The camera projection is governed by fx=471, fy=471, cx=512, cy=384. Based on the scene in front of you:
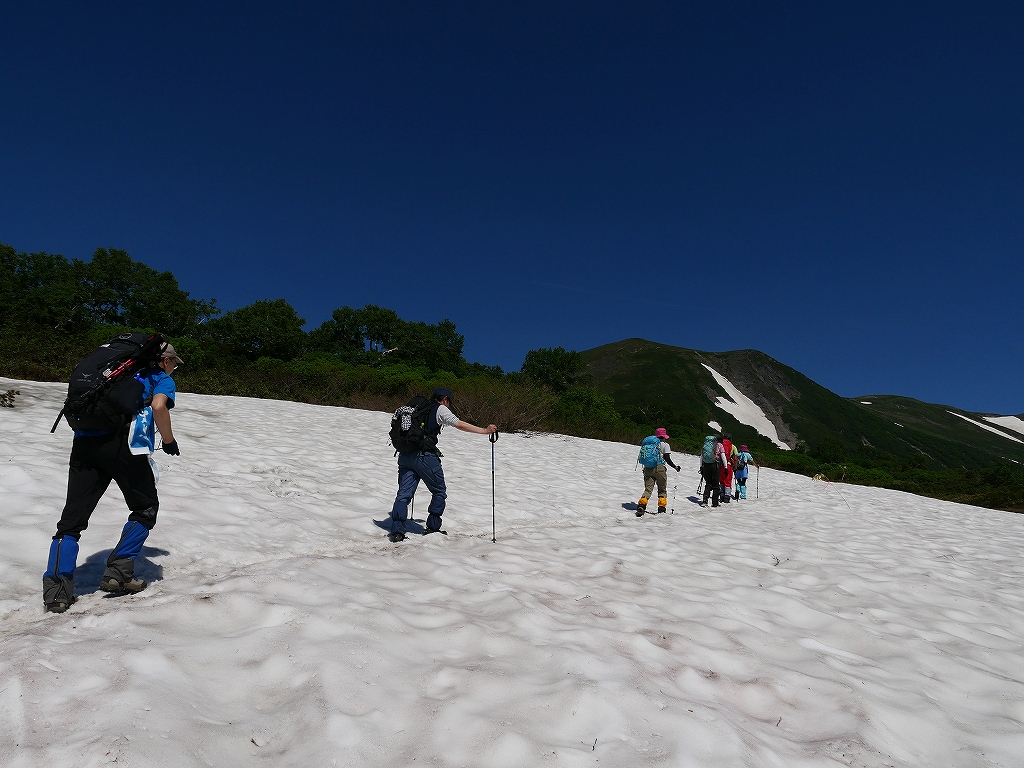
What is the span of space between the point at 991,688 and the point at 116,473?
661 centimetres

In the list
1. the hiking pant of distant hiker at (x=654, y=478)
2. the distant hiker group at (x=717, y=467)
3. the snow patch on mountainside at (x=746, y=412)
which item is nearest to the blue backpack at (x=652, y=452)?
the hiking pant of distant hiker at (x=654, y=478)

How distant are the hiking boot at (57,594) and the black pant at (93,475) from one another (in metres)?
0.31

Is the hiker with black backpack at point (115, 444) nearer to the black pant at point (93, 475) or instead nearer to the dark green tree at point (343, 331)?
the black pant at point (93, 475)

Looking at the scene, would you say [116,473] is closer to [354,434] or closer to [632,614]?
[632,614]

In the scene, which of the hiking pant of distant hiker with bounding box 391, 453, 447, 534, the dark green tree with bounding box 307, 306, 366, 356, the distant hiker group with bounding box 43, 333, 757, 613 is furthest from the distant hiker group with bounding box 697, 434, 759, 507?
the dark green tree with bounding box 307, 306, 366, 356

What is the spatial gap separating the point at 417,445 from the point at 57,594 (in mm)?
3663

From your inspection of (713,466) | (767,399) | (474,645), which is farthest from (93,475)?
(767,399)

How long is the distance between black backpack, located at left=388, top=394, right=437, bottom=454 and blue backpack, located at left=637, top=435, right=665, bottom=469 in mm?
5732

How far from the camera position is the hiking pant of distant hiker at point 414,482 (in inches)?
246

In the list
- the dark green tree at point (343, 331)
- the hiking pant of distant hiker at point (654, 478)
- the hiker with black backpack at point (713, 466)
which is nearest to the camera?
the hiking pant of distant hiker at point (654, 478)

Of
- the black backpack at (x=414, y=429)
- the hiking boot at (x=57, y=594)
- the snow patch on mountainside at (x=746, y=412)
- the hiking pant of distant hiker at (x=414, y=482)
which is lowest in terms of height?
the hiking boot at (x=57, y=594)

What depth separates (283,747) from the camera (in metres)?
2.17

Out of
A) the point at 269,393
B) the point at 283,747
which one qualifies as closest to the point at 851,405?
the point at 269,393

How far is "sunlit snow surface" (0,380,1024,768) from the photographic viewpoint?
2.25 metres
